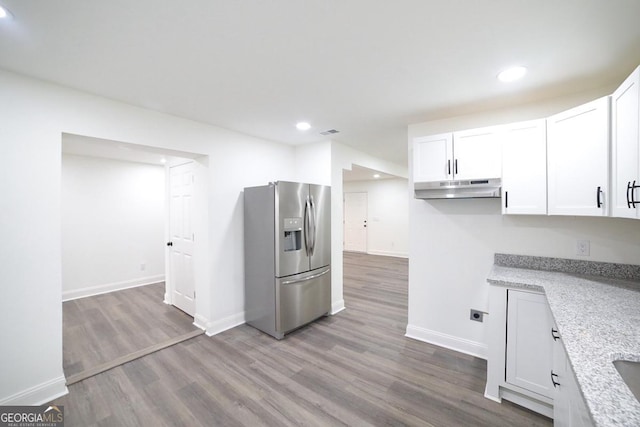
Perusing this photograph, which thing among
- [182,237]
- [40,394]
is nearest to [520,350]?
[40,394]

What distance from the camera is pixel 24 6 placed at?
51.3 inches

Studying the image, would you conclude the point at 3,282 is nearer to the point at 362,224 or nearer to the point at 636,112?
the point at 636,112

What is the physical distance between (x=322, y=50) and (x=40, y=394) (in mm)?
3358

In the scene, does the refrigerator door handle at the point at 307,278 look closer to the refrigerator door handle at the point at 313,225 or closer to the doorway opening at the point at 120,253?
the refrigerator door handle at the point at 313,225

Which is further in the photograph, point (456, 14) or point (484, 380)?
point (484, 380)

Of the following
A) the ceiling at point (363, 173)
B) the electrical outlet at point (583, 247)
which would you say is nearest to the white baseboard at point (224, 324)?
the ceiling at point (363, 173)

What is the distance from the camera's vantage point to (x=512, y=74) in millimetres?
1955

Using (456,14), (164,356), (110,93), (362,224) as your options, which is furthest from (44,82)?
(362,224)

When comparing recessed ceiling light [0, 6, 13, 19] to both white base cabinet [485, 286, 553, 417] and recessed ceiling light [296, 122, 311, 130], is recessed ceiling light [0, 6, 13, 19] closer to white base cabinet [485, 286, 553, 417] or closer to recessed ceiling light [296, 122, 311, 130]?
recessed ceiling light [296, 122, 311, 130]

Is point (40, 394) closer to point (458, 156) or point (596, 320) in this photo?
point (596, 320)

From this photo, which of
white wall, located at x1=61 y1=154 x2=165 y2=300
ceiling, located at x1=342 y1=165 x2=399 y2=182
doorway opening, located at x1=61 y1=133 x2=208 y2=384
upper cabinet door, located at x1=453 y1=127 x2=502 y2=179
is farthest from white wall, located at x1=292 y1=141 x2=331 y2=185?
white wall, located at x1=61 y1=154 x2=165 y2=300

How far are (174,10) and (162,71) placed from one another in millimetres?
736

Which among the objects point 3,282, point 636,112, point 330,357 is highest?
point 636,112

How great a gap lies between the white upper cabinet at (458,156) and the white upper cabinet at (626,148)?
0.74m
